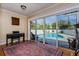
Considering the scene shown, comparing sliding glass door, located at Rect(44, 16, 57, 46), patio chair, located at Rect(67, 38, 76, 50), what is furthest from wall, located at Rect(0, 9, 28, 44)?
patio chair, located at Rect(67, 38, 76, 50)

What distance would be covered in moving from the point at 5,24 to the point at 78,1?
1.38m

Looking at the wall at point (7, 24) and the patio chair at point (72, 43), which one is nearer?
the patio chair at point (72, 43)

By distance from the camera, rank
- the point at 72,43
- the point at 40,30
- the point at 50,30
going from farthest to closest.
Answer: the point at 40,30 < the point at 50,30 < the point at 72,43

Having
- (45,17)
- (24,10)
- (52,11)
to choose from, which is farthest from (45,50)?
(24,10)

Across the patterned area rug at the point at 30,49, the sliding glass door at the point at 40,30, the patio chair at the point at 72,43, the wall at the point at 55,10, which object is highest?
the wall at the point at 55,10

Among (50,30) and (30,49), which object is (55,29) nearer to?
(50,30)

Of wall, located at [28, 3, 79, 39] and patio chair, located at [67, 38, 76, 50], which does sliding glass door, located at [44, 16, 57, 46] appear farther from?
patio chair, located at [67, 38, 76, 50]

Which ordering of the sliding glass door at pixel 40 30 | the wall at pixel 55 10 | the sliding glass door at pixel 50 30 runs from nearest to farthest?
the wall at pixel 55 10 < the sliding glass door at pixel 50 30 < the sliding glass door at pixel 40 30

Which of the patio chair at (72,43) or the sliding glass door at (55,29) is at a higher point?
the sliding glass door at (55,29)

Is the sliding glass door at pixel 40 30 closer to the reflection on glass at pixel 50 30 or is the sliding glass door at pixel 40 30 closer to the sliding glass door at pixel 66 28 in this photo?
the reflection on glass at pixel 50 30

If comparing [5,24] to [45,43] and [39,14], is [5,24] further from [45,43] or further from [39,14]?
[45,43]

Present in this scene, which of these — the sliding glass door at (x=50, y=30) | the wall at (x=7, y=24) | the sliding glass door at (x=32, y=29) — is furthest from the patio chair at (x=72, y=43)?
the wall at (x=7, y=24)

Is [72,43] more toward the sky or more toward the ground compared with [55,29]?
more toward the ground

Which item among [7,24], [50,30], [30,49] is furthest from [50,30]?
[7,24]
